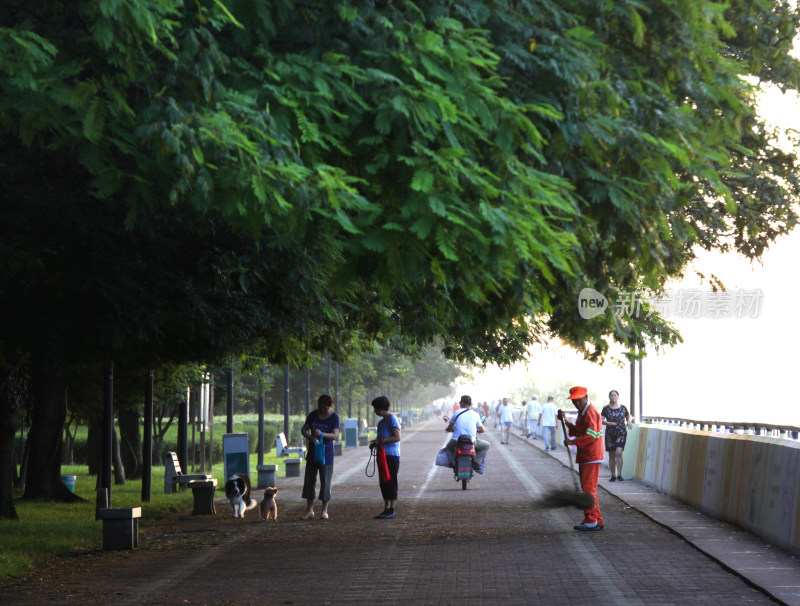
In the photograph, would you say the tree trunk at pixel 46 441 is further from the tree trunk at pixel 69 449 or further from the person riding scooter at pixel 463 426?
the tree trunk at pixel 69 449

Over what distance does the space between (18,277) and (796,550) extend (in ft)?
28.1

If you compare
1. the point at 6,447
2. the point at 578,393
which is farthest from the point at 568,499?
the point at 6,447

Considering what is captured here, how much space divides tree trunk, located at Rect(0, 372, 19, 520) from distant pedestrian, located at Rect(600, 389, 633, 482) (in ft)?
36.7

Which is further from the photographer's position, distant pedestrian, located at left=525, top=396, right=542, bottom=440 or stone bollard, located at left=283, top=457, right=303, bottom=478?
distant pedestrian, located at left=525, top=396, right=542, bottom=440

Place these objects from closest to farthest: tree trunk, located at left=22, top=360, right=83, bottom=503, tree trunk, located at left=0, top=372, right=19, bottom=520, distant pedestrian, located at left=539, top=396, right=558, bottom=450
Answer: tree trunk, located at left=0, top=372, right=19, bottom=520 < tree trunk, located at left=22, top=360, right=83, bottom=503 < distant pedestrian, located at left=539, top=396, right=558, bottom=450

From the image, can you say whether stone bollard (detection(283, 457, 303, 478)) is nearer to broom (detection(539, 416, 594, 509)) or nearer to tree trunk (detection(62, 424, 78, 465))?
tree trunk (detection(62, 424, 78, 465))

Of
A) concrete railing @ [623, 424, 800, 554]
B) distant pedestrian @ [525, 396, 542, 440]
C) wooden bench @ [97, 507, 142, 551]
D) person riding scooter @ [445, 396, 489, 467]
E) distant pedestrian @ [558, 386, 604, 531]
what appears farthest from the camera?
distant pedestrian @ [525, 396, 542, 440]

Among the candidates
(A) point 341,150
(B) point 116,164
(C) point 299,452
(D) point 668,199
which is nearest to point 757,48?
(D) point 668,199

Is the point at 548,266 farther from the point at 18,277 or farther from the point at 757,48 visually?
the point at 18,277

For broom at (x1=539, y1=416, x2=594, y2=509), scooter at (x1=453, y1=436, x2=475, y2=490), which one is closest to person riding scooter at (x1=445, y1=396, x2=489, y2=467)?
scooter at (x1=453, y1=436, x2=475, y2=490)

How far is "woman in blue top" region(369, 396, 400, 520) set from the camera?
56.3 feet

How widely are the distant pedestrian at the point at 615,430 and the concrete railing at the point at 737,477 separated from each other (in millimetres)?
1570

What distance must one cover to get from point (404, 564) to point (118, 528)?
3614 mm

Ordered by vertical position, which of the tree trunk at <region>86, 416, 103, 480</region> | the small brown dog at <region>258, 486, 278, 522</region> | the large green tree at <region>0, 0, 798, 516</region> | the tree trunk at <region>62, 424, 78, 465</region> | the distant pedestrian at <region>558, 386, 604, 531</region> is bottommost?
the tree trunk at <region>62, 424, 78, 465</region>
